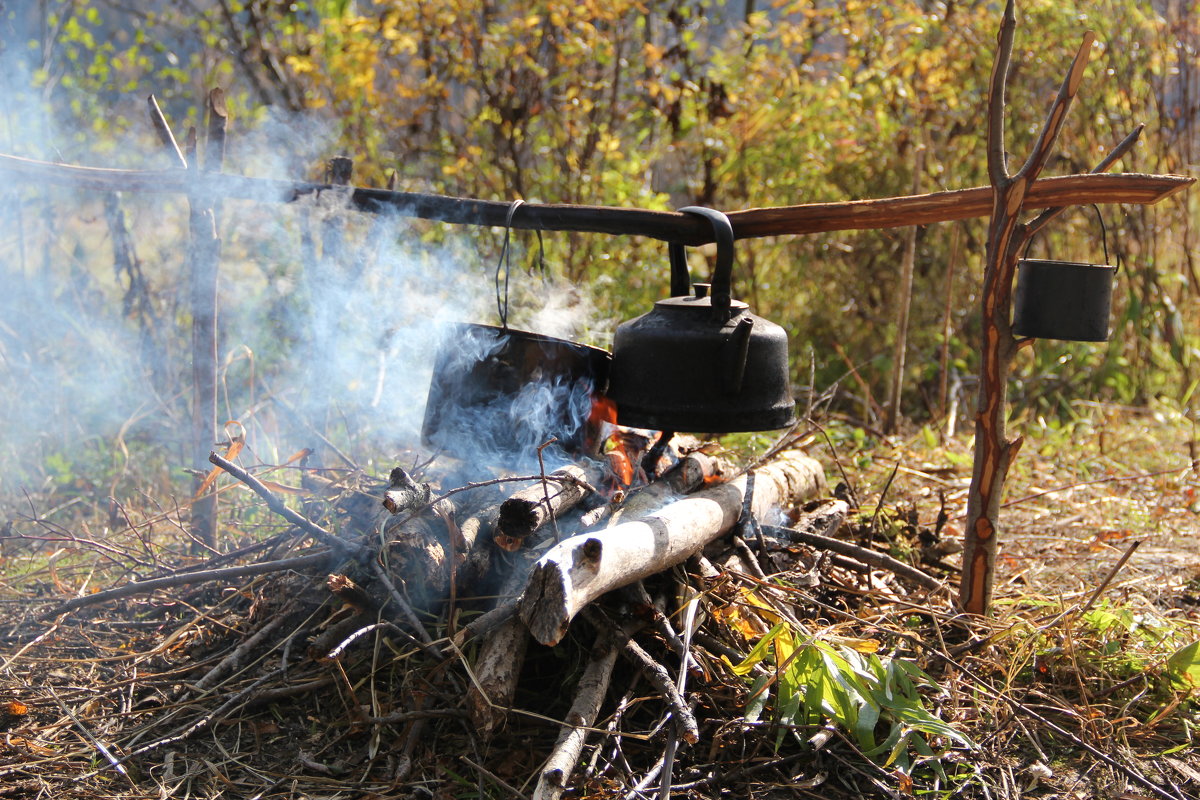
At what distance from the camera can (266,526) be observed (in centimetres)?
430

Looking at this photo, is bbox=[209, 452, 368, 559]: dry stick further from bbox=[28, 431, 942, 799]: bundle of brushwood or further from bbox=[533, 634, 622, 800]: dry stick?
bbox=[533, 634, 622, 800]: dry stick

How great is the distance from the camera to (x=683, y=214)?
10.3 feet

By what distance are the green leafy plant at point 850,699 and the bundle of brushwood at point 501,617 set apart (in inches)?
6.4

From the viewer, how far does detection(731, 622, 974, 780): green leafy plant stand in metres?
2.68

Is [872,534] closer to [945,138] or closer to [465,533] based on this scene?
[465,533]

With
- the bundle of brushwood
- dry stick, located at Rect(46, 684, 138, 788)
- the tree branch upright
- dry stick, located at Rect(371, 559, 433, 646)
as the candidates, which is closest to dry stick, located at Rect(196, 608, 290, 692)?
the bundle of brushwood

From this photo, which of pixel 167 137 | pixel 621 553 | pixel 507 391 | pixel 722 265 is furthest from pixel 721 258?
pixel 167 137

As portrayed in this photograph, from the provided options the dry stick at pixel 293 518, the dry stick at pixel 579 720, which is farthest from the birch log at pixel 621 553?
the dry stick at pixel 293 518

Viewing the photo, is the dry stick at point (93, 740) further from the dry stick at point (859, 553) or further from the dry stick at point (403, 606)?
the dry stick at point (859, 553)

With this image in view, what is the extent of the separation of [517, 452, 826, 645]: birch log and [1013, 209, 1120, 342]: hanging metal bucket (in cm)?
118

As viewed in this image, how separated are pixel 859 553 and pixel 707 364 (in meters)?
1.17

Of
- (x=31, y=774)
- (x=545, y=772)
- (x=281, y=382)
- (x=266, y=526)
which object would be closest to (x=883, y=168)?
(x=281, y=382)

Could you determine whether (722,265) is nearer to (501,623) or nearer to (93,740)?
(501,623)

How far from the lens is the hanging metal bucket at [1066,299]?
10.5 feet
